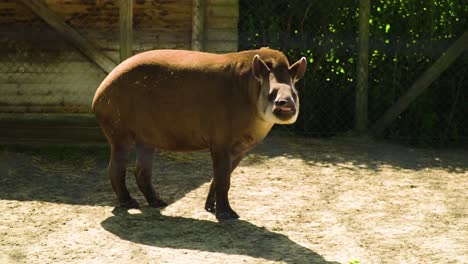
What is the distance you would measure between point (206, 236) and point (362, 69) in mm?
4616

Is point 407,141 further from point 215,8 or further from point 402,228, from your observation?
point 402,228

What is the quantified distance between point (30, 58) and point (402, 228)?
17.1ft

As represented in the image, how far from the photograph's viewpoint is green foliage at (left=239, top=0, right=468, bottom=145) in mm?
10438

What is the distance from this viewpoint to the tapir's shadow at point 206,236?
6.11 metres

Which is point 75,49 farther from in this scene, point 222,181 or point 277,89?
point 277,89

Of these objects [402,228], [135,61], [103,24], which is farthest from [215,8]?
[402,228]

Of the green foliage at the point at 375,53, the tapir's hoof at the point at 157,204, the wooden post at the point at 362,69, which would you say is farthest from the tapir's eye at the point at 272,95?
the wooden post at the point at 362,69

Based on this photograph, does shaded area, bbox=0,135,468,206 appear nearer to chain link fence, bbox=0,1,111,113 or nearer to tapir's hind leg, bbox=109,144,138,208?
tapir's hind leg, bbox=109,144,138,208

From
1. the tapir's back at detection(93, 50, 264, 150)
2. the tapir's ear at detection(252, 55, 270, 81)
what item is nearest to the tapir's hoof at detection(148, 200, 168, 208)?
the tapir's back at detection(93, 50, 264, 150)

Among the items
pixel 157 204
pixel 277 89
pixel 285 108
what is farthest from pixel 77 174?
pixel 285 108

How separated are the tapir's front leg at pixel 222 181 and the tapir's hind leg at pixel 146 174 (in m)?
0.72

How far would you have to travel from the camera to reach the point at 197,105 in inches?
275

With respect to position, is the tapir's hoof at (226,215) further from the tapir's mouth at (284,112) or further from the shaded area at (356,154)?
the shaded area at (356,154)

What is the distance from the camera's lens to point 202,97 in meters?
6.99
